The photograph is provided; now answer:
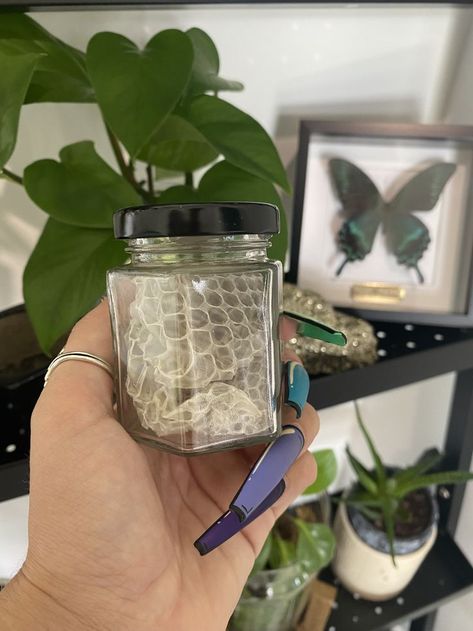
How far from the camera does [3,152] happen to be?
0.40m

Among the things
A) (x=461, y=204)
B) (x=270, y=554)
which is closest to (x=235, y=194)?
(x=461, y=204)

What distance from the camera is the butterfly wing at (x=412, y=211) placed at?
0.69 metres

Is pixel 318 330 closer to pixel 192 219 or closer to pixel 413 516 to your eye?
pixel 192 219

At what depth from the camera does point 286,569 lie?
0.79m

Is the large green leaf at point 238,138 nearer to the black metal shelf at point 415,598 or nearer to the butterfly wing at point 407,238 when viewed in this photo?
the butterfly wing at point 407,238

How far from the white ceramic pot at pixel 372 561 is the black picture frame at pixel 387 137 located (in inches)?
15.0

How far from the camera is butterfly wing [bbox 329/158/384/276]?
69cm

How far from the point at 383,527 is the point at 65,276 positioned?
0.67m

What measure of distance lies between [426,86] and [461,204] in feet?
0.68

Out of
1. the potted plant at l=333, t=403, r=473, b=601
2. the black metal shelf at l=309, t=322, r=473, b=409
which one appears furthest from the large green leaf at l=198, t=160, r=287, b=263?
the potted plant at l=333, t=403, r=473, b=601

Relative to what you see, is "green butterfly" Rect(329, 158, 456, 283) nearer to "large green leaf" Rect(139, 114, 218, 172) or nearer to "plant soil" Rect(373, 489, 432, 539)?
"large green leaf" Rect(139, 114, 218, 172)

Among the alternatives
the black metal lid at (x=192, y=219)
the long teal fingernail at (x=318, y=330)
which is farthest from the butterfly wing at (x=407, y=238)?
the black metal lid at (x=192, y=219)

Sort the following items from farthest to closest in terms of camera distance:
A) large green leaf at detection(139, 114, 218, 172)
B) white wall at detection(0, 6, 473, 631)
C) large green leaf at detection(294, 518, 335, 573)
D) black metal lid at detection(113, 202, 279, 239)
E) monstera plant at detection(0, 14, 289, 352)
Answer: large green leaf at detection(294, 518, 335, 573) < white wall at detection(0, 6, 473, 631) < large green leaf at detection(139, 114, 218, 172) < monstera plant at detection(0, 14, 289, 352) < black metal lid at detection(113, 202, 279, 239)

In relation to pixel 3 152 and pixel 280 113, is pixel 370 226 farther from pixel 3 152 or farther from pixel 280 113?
pixel 3 152
